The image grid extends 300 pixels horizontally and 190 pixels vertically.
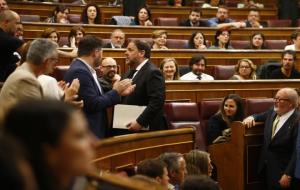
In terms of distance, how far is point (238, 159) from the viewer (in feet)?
15.0

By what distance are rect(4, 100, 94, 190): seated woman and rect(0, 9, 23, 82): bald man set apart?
267cm

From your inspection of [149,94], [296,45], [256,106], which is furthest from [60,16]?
[149,94]

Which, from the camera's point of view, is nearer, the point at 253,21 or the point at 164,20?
the point at 164,20

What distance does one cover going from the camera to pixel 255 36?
23.4 feet

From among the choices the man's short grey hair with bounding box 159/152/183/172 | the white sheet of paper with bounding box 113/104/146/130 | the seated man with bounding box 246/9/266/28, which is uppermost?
the seated man with bounding box 246/9/266/28

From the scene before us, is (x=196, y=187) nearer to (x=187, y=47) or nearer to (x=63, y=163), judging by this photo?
(x=63, y=163)

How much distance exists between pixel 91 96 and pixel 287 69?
2824 mm

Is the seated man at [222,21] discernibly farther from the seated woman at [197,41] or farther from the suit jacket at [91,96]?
the suit jacket at [91,96]

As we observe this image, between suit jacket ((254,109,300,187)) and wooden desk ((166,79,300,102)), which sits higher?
wooden desk ((166,79,300,102))

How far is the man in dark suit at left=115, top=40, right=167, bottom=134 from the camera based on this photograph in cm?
384

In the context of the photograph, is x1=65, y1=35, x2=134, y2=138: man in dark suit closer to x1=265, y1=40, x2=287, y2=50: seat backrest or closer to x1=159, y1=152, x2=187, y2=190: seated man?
x1=159, y1=152, x2=187, y2=190: seated man

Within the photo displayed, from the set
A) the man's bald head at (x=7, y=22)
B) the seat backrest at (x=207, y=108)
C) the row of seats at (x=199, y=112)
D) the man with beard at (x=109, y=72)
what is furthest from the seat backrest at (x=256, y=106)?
the man's bald head at (x=7, y=22)

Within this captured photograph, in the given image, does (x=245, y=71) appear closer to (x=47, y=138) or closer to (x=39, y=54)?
(x=39, y=54)

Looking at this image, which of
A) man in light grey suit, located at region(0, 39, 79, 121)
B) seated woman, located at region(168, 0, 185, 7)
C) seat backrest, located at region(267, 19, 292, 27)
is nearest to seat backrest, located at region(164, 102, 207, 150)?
man in light grey suit, located at region(0, 39, 79, 121)
